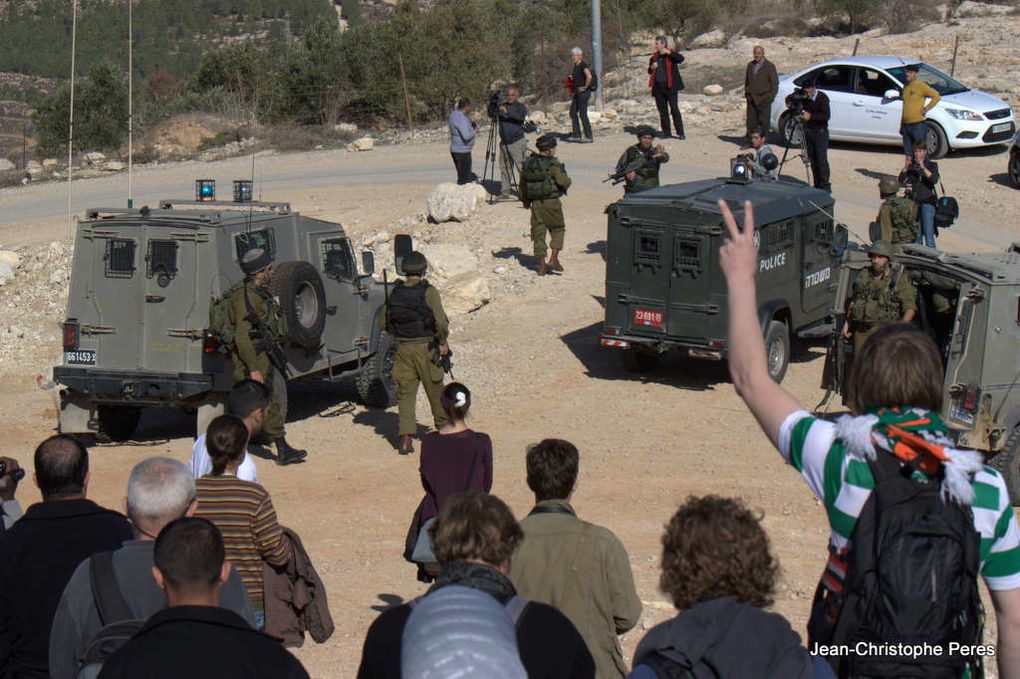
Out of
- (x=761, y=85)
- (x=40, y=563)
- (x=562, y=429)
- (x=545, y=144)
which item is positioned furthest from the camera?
(x=761, y=85)

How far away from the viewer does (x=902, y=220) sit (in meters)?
14.0

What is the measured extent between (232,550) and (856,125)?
19.7 m

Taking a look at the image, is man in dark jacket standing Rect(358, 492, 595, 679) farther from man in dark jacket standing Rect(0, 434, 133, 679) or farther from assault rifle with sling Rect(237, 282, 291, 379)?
assault rifle with sling Rect(237, 282, 291, 379)

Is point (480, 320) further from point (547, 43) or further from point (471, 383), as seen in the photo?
point (547, 43)

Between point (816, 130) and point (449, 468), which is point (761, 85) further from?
A: point (449, 468)

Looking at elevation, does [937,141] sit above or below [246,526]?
above

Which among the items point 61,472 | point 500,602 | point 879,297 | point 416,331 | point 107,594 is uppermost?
point 500,602

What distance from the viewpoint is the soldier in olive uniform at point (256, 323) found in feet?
37.3

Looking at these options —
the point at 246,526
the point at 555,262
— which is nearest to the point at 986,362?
the point at 246,526

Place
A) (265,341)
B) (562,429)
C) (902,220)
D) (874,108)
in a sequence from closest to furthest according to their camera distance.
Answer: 1. (265,341)
2. (562,429)
3. (902,220)
4. (874,108)

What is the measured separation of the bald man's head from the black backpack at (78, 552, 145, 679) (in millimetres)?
728

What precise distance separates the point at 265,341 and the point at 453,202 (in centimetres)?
907

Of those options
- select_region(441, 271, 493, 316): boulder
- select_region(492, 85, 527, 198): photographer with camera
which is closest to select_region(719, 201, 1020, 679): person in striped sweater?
select_region(441, 271, 493, 316): boulder

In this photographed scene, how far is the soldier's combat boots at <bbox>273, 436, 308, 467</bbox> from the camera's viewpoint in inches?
471
